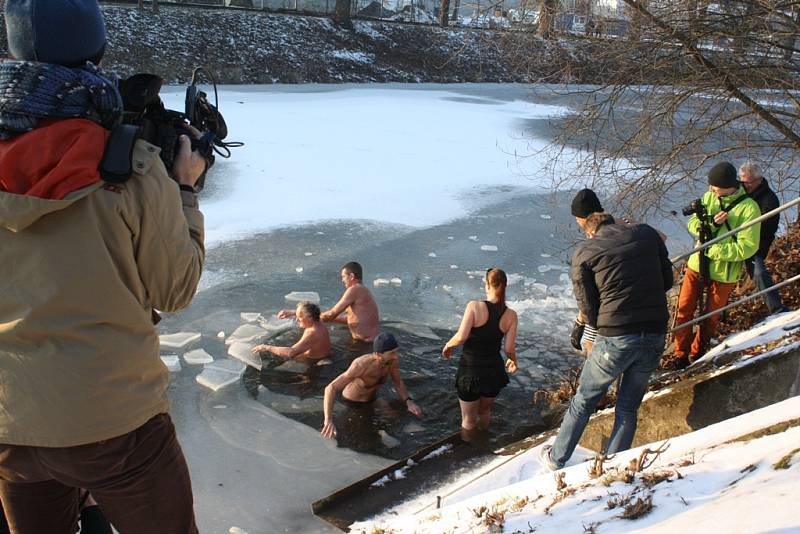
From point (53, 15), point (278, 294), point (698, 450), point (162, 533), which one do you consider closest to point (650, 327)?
point (698, 450)

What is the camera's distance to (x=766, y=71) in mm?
6473

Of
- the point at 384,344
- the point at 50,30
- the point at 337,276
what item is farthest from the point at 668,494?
the point at 337,276

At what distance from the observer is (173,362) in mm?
5934

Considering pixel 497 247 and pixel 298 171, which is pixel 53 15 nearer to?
pixel 497 247

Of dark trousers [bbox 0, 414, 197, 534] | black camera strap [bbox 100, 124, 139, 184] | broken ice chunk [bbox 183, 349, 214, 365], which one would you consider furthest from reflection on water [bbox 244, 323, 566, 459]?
black camera strap [bbox 100, 124, 139, 184]

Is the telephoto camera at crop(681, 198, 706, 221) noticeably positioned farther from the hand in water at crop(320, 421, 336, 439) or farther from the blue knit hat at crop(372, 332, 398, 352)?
the hand in water at crop(320, 421, 336, 439)

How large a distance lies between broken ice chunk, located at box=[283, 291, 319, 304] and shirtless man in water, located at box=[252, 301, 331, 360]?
110 centimetres

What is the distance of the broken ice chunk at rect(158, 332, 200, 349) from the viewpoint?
245 inches

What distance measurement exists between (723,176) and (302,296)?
4.00 meters

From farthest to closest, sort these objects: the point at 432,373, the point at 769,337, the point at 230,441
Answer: the point at 432,373, the point at 769,337, the point at 230,441

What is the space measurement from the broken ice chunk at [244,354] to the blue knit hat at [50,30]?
4.38 meters

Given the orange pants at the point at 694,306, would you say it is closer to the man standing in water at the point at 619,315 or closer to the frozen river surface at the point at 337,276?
the frozen river surface at the point at 337,276

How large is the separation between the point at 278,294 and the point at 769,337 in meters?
4.44

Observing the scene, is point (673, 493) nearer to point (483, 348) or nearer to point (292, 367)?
point (483, 348)
